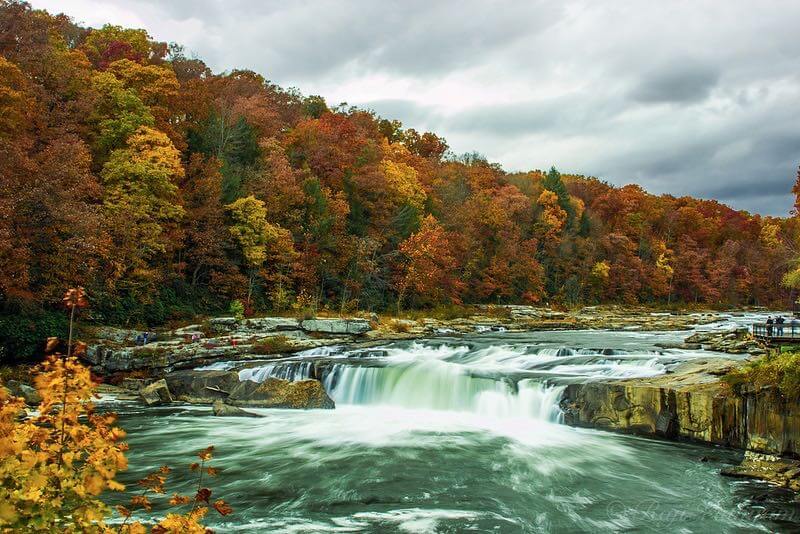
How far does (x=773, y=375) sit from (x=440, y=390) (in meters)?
10.1

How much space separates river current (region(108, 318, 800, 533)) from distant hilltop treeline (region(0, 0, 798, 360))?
7.74 metres

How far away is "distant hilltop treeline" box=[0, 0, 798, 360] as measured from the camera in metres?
19.8

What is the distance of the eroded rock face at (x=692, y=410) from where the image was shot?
11383mm

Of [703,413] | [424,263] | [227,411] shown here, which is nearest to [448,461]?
[703,413]

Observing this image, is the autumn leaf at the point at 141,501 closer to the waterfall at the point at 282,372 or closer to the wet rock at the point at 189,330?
the waterfall at the point at 282,372

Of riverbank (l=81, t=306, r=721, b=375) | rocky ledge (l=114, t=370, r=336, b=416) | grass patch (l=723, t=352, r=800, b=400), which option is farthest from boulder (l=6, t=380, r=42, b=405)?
grass patch (l=723, t=352, r=800, b=400)

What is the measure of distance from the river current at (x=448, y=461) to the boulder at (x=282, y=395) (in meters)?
0.53

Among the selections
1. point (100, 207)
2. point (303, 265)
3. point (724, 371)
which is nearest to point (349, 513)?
point (724, 371)

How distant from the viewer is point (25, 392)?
52.1 feet

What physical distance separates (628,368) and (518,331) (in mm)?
19391

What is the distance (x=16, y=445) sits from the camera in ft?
10.7

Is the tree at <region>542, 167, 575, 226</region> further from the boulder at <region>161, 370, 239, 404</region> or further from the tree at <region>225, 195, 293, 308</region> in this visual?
the boulder at <region>161, 370, 239, 404</region>

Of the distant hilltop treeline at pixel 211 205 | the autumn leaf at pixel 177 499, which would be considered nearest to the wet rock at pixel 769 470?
the autumn leaf at pixel 177 499

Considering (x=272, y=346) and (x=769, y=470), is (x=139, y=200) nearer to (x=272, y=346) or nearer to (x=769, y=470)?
(x=272, y=346)
